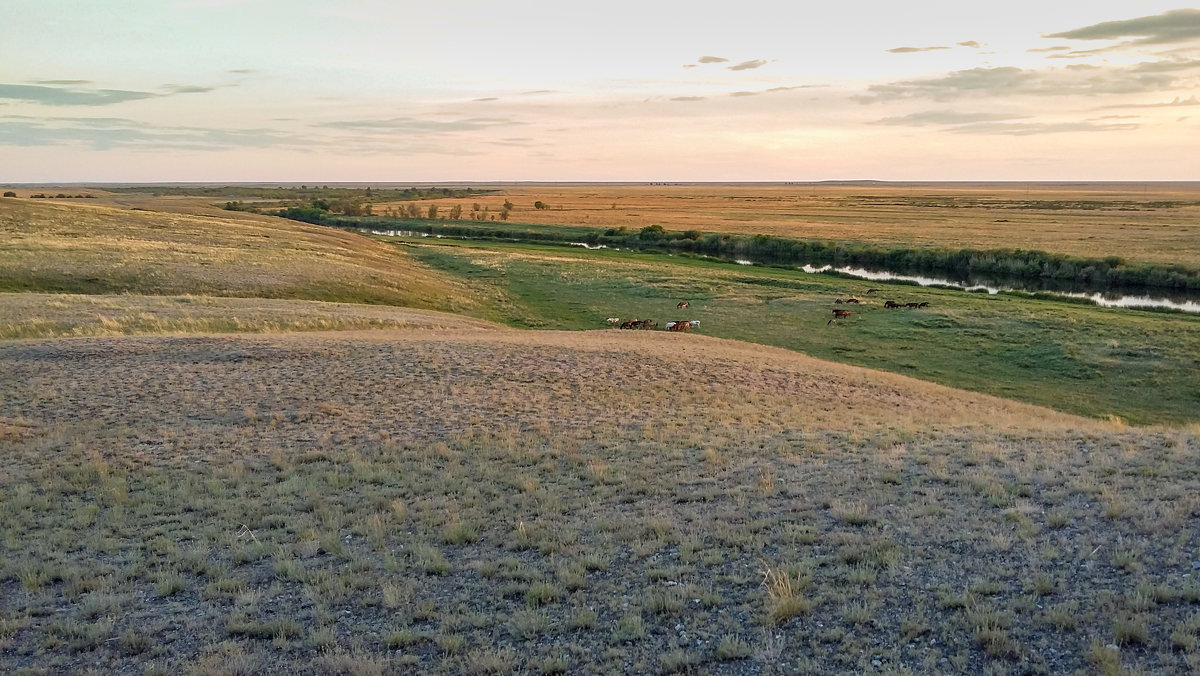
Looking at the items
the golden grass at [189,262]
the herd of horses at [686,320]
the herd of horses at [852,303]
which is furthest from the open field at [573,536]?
the herd of horses at [852,303]

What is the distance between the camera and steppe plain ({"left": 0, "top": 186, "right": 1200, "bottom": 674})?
655 cm

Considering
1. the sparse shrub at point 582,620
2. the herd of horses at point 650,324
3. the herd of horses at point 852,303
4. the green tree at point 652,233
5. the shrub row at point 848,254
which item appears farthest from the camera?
Answer: the green tree at point 652,233

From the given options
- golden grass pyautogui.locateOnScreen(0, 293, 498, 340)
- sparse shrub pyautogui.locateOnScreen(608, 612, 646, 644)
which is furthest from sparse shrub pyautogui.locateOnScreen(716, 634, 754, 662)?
golden grass pyautogui.locateOnScreen(0, 293, 498, 340)

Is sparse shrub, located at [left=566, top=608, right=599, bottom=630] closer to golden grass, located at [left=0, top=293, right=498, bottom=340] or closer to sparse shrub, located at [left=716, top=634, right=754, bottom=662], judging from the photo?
sparse shrub, located at [left=716, top=634, right=754, bottom=662]

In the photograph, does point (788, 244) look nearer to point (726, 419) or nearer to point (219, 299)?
point (219, 299)

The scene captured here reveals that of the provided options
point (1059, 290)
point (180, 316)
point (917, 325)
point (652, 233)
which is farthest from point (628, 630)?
point (652, 233)

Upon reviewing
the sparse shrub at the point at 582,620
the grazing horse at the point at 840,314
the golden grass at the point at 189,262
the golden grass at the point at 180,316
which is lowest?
the grazing horse at the point at 840,314

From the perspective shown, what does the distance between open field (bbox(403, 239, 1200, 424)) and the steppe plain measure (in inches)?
351

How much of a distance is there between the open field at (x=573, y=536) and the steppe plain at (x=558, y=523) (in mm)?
40

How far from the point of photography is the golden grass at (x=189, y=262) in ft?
119

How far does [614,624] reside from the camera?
6.93 meters

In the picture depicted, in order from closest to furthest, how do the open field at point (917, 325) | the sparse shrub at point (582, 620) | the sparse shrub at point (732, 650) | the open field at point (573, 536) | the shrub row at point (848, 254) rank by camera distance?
the sparse shrub at point (732, 650)
the open field at point (573, 536)
the sparse shrub at point (582, 620)
the open field at point (917, 325)
the shrub row at point (848, 254)

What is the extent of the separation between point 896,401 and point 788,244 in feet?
216

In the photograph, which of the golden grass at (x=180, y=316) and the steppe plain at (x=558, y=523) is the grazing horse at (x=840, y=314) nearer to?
→ the golden grass at (x=180, y=316)
